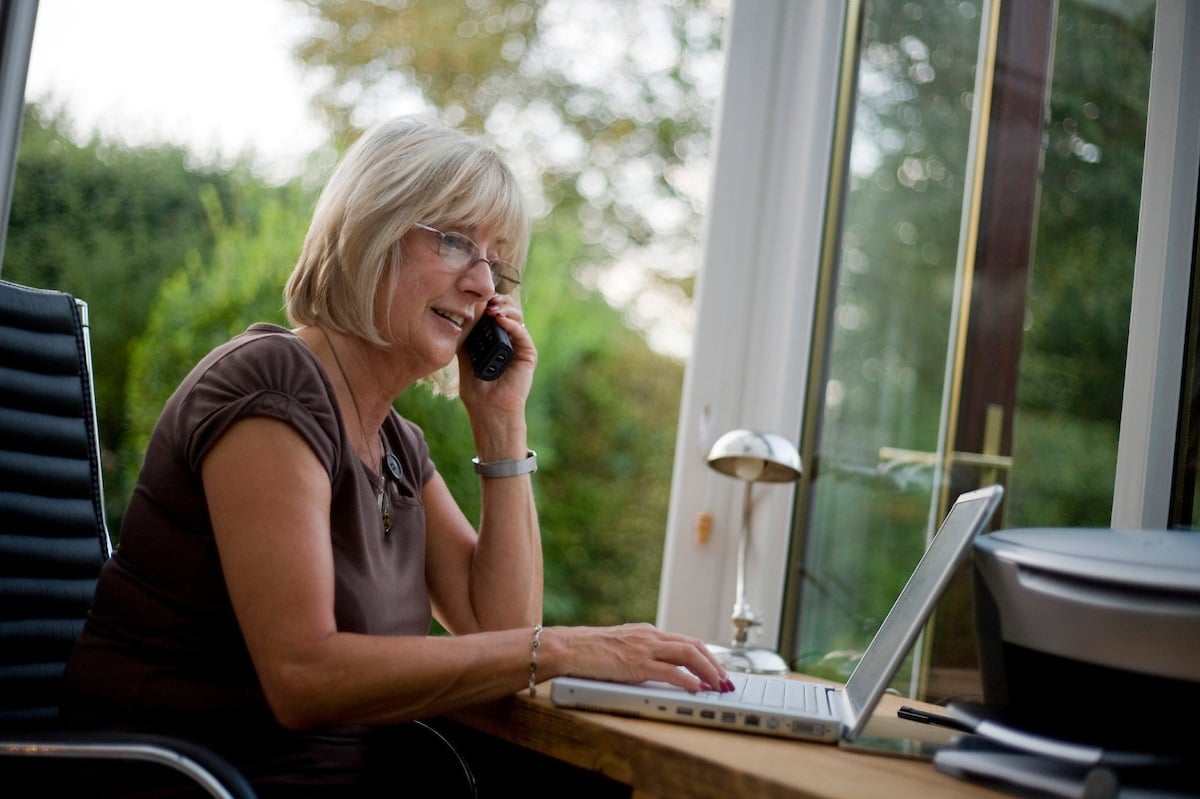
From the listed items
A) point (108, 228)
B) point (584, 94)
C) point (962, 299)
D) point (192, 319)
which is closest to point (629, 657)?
point (962, 299)

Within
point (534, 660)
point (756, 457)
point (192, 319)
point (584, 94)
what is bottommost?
point (534, 660)

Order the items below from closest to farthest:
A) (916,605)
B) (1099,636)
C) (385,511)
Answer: (1099,636) < (916,605) < (385,511)

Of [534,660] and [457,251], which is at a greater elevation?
[457,251]

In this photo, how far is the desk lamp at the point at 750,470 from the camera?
1.69m

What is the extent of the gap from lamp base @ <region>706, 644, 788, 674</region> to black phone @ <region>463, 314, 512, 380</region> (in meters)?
0.57

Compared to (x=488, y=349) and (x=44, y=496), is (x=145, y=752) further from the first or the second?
(x=488, y=349)

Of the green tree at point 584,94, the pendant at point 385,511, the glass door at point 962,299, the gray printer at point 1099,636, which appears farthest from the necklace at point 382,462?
the green tree at point 584,94

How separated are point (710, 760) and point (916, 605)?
0.96 feet

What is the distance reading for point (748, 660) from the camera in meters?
1.69

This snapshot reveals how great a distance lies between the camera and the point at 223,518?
3.62 feet

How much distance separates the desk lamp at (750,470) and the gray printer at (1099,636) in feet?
2.31

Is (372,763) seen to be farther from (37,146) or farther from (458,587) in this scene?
(37,146)

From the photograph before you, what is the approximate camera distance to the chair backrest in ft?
4.54

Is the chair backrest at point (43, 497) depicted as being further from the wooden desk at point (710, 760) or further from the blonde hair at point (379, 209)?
the wooden desk at point (710, 760)
